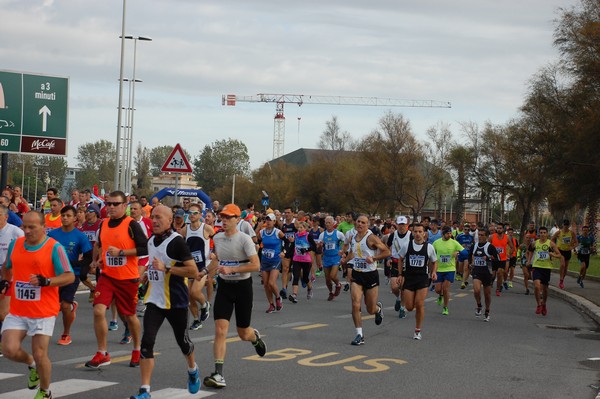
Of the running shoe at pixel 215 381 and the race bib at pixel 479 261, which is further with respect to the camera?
the race bib at pixel 479 261

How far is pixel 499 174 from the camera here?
6469 cm

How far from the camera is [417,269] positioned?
15016mm

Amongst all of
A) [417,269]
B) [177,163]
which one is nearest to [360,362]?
[417,269]

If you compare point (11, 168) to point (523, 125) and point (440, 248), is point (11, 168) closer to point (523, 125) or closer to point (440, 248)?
point (523, 125)

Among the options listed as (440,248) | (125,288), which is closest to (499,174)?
(440,248)

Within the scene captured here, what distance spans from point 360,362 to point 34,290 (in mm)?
4585

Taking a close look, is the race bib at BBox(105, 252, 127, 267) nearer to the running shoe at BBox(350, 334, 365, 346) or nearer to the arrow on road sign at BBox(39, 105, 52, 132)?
the running shoe at BBox(350, 334, 365, 346)

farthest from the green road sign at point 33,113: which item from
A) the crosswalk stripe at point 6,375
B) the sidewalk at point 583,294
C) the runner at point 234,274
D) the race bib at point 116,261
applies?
the runner at point 234,274

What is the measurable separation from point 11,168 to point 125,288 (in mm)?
127095

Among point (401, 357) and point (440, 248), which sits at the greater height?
point (440, 248)

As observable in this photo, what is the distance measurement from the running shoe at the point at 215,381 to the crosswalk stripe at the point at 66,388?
922mm

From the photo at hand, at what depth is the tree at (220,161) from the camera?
167375 mm

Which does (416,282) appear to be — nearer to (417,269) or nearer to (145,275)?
(417,269)

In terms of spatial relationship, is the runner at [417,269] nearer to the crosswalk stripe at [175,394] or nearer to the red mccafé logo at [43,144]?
the crosswalk stripe at [175,394]
